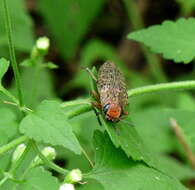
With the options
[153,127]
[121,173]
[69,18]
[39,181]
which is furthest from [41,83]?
[39,181]

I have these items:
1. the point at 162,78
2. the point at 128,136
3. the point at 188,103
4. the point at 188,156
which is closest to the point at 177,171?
the point at 188,156

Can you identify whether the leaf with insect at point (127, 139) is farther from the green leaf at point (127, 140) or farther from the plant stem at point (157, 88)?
the plant stem at point (157, 88)

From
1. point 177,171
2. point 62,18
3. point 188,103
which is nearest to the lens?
point 177,171

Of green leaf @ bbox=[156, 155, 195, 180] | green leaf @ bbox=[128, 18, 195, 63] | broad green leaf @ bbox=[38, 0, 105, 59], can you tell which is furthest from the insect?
broad green leaf @ bbox=[38, 0, 105, 59]

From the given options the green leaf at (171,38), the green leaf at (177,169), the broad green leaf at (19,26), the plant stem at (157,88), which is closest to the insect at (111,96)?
the plant stem at (157,88)

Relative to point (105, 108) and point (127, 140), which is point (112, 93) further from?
point (127, 140)

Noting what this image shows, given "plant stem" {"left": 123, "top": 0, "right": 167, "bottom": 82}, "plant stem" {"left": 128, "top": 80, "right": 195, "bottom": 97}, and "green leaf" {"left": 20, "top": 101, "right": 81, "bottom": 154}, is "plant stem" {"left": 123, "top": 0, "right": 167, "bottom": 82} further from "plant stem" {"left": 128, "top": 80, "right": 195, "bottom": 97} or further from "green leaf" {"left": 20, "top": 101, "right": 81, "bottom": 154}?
"green leaf" {"left": 20, "top": 101, "right": 81, "bottom": 154}

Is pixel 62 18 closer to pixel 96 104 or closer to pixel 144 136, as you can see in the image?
pixel 144 136
